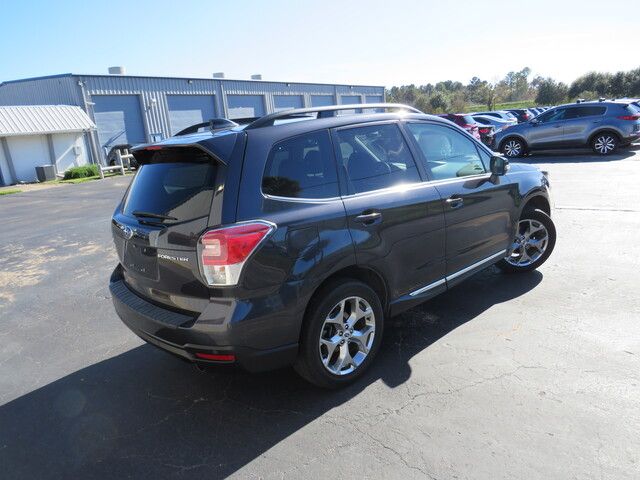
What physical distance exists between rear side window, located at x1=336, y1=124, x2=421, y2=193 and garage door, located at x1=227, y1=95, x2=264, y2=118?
32377mm

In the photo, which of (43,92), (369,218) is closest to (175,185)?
(369,218)

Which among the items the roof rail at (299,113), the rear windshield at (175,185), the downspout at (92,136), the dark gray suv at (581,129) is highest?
the downspout at (92,136)

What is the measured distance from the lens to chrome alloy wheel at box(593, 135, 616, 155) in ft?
48.9

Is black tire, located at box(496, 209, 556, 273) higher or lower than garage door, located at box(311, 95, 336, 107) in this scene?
lower

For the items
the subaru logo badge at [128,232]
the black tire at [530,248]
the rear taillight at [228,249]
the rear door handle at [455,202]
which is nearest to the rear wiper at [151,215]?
the subaru logo badge at [128,232]

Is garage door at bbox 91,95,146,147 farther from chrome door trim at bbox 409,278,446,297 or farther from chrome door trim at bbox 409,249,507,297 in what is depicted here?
chrome door trim at bbox 409,278,446,297

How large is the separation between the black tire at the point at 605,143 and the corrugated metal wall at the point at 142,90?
22.3 m

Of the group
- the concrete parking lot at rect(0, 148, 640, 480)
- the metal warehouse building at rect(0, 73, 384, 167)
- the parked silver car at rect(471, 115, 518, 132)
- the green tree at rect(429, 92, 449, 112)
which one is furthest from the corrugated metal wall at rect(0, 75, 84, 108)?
the green tree at rect(429, 92, 449, 112)

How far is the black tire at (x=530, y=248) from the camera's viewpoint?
5.10 metres

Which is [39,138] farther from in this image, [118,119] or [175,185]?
[175,185]

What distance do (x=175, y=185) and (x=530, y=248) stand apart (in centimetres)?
Answer: 392

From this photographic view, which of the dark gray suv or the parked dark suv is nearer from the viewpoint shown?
the parked dark suv

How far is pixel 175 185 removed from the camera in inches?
121

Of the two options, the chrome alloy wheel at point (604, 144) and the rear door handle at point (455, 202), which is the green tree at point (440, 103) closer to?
the chrome alloy wheel at point (604, 144)
